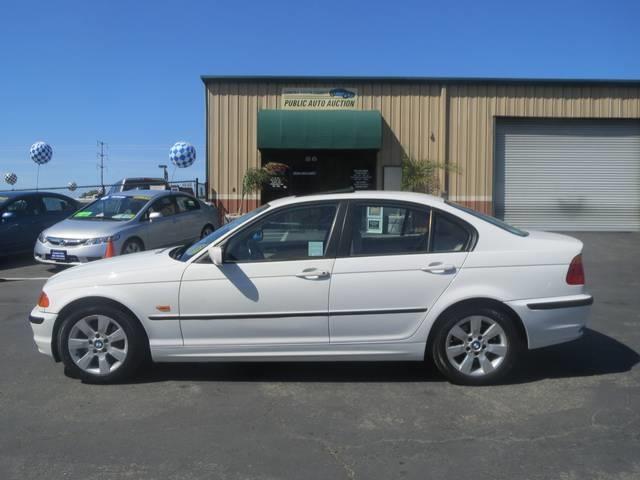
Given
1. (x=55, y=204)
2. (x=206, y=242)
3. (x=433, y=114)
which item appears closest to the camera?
(x=206, y=242)

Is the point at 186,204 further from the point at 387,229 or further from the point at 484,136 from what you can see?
the point at 484,136

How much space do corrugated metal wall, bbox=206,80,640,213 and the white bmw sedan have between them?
15253 mm

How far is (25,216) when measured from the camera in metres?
14.0

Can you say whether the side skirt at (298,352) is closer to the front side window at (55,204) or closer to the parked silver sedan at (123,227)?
the parked silver sedan at (123,227)

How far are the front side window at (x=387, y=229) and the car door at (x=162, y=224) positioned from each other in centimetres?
770

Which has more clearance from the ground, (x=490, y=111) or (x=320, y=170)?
(x=490, y=111)

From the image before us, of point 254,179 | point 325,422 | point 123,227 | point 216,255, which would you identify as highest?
point 254,179

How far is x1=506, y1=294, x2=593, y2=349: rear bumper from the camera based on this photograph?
17.4 feet

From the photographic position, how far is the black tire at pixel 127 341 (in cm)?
538

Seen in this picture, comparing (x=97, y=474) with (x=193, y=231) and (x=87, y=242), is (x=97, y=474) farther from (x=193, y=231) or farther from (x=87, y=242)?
(x=193, y=231)

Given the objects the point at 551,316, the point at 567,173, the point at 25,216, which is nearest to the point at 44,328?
the point at 551,316

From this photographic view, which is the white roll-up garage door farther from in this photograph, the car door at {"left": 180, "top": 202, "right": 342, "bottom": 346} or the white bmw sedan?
the car door at {"left": 180, "top": 202, "right": 342, "bottom": 346}

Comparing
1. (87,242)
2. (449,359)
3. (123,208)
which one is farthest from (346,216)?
(123,208)

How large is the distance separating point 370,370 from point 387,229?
127cm
